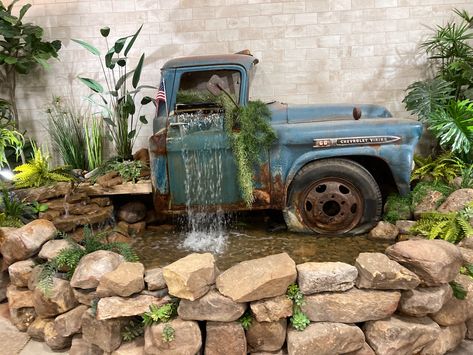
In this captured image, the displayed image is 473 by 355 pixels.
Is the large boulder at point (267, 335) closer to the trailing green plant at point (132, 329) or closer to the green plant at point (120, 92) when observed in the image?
the trailing green plant at point (132, 329)

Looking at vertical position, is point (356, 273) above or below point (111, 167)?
below

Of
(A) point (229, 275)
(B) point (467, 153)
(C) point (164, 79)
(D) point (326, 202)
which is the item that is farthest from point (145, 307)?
(B) point (467, 153)

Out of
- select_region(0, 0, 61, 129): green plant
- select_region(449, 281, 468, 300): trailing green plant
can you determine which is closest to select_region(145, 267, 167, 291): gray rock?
select_region(449, 281, 468, 300): trailing green plant

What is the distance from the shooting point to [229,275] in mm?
2426

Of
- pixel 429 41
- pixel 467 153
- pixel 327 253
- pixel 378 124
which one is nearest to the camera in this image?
pixel 327 253

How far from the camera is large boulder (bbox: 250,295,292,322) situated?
7.78 feet

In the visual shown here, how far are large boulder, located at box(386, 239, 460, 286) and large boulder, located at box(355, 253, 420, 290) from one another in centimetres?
6

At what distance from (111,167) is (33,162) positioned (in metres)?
0.82

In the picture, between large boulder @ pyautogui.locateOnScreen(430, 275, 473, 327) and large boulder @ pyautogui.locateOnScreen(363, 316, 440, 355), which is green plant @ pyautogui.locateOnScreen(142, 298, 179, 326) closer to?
large boulder @ pyautogui.locateOnScreen(363, 316, 440, 355)

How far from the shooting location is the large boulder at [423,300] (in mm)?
2406

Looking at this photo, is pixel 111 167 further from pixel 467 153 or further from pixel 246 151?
pixel 467 153

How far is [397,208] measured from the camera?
3.74 m

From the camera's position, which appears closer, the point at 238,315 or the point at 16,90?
→ the point at 238,315

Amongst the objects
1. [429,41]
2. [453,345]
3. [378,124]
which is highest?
[429,41]
